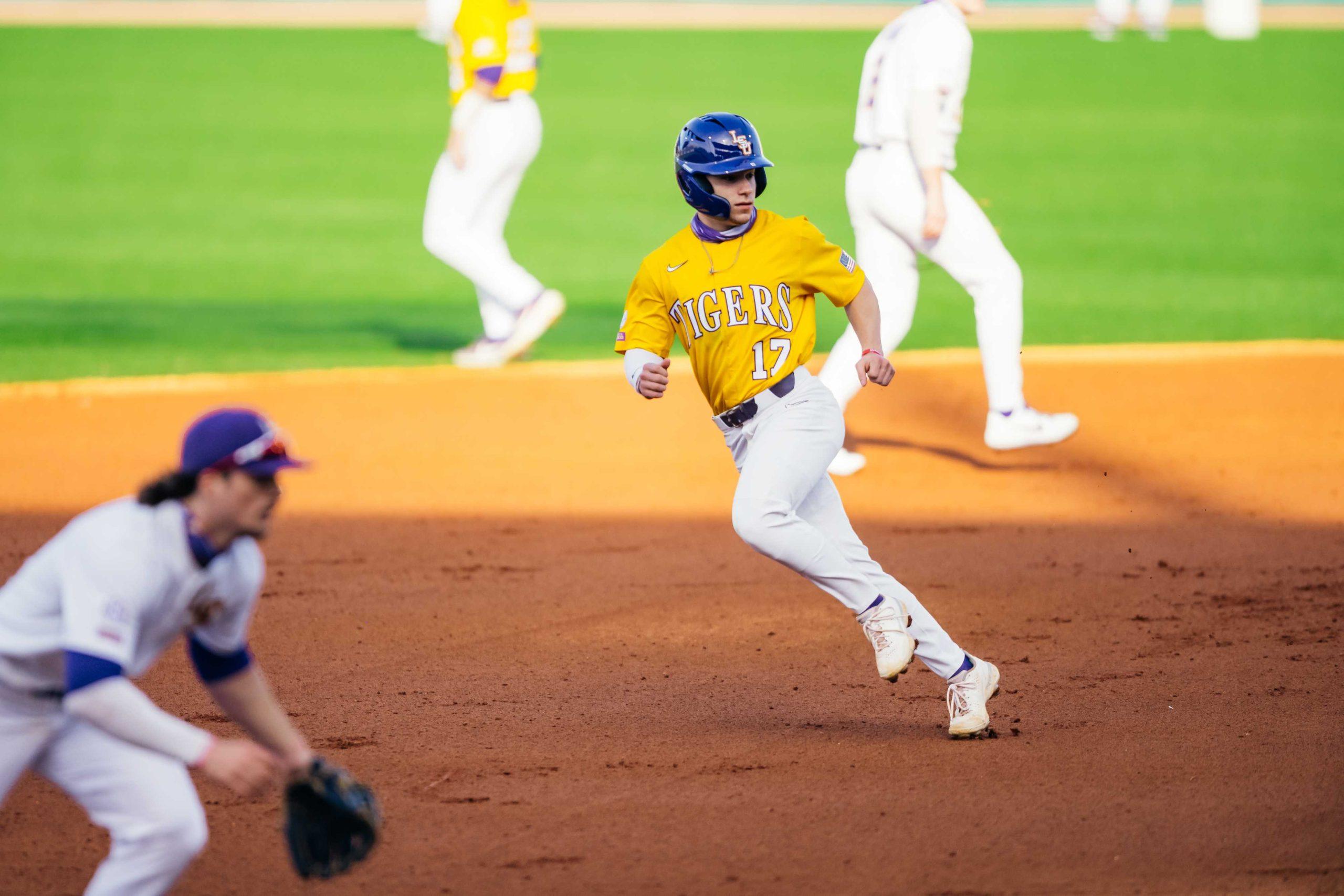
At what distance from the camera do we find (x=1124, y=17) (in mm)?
34312

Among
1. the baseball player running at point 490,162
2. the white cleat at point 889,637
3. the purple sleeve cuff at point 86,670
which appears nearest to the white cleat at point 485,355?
the baseball player running at point 490,162

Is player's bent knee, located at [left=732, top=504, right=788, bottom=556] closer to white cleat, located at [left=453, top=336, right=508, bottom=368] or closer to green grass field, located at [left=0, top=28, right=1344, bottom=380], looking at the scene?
white cleat, located at [left=453, top=336, right=508, bottom=368]

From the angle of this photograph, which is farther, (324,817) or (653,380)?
(653,380)

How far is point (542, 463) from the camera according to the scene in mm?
8875

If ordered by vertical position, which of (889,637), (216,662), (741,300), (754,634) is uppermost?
(741,300)

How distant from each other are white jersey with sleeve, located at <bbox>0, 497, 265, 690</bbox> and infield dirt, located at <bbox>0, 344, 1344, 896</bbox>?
1.03 meters

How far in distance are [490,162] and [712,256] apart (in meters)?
5.47

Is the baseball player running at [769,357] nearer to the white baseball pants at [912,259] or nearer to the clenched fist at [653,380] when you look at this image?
the clenched fist at [653,380]

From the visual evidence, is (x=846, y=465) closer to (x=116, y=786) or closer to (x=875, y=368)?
(x=875, y=368)

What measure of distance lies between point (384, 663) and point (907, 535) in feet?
9.39

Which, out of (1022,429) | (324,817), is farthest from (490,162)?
(324,817)

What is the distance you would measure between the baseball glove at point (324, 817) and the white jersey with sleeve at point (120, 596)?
37cm

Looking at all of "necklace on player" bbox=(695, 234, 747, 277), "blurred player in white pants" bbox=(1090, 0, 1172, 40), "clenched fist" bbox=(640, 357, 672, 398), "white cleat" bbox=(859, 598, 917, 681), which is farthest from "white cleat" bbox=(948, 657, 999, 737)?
"blurred player in white pants" bbox=(1090, 0, 1172, 40)

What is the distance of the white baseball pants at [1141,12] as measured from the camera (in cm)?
3350
